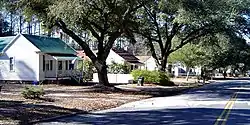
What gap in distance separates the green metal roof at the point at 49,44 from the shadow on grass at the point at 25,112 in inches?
931

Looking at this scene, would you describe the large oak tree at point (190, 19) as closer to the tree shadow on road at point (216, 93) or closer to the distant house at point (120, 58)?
the tree shadow on road at point (216, 93)

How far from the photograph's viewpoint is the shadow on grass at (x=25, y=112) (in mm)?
14317

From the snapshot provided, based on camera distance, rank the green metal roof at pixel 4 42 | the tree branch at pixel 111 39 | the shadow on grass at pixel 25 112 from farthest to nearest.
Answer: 1. the green metal roof at pixel 4 42
2. the tree branch at pixel 111 39
3. the shadow on grass at pixel 25 112

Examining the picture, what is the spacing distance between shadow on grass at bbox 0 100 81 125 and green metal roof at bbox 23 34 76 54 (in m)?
23.6

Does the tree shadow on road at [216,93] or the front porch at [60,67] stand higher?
the front porch at [60,67]

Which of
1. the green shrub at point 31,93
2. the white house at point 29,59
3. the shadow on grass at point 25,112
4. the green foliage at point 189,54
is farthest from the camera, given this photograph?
the green foliage at point 189,54

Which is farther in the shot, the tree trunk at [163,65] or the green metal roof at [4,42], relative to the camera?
the tree trunk at [163,65]

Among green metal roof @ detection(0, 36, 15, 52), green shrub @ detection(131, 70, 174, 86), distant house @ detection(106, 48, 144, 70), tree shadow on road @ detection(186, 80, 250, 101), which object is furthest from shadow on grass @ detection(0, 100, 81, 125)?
distant house @ detection(106, 48, 144, 70)

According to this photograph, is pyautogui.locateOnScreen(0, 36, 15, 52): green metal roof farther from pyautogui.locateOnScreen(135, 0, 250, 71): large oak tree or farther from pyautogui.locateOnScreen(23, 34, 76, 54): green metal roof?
pyautogui.locateOnScreen(135, 0, 250, 71): large oak tree

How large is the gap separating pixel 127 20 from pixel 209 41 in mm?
22434

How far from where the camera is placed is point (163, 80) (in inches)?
1845

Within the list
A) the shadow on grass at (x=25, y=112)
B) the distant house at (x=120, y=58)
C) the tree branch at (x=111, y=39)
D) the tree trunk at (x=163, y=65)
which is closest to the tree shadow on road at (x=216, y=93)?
the tree branch at (x=111, y=39)

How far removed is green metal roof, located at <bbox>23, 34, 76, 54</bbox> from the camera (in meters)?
42.2

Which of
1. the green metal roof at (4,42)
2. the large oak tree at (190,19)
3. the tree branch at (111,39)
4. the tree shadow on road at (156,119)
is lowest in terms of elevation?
the tree shadow on road at (156,119)
